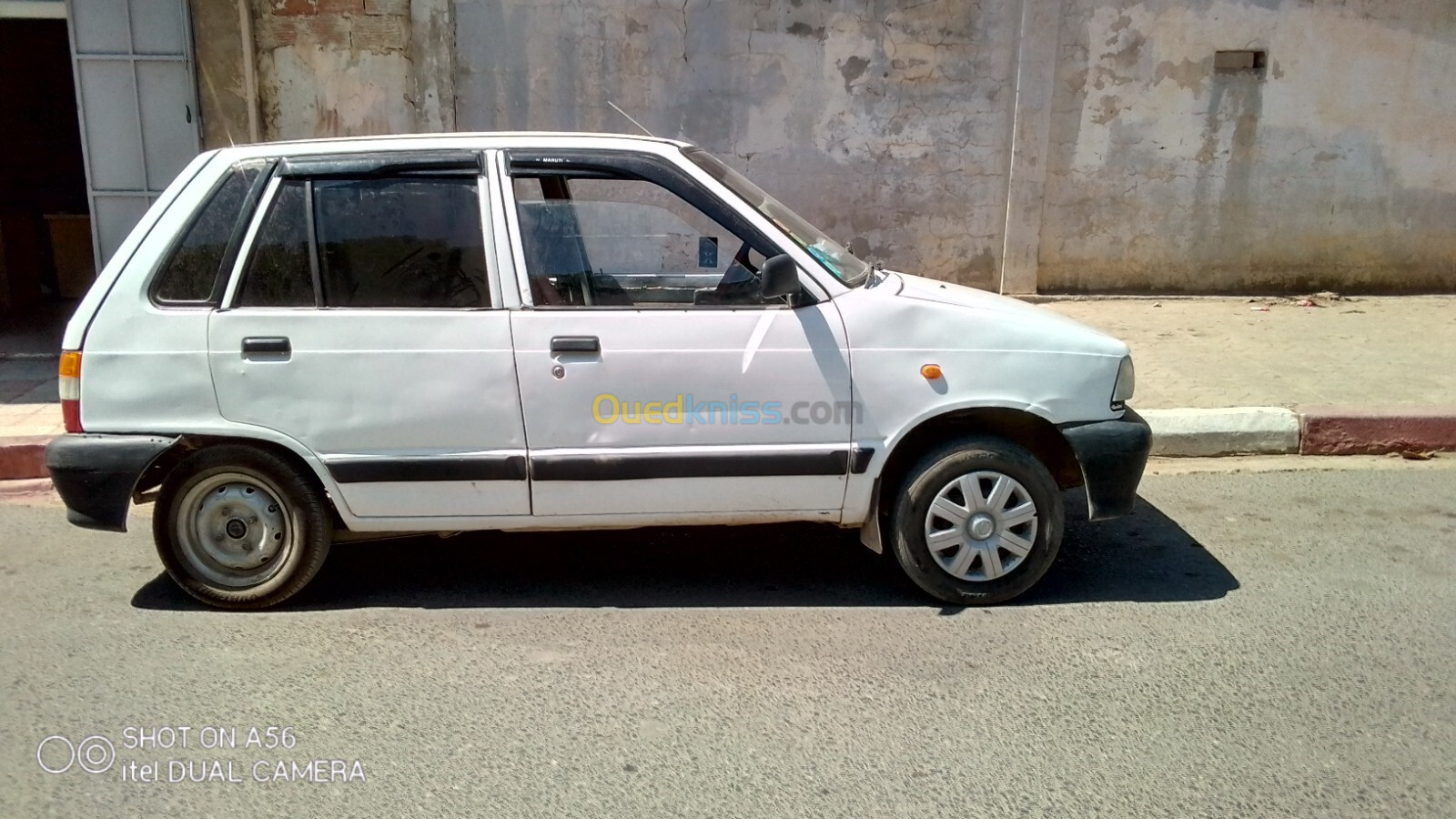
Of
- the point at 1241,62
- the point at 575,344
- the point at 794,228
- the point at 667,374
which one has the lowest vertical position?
the point at 667,374

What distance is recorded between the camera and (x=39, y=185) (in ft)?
37.3

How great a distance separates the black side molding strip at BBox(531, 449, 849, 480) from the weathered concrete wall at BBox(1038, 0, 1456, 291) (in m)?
6.15

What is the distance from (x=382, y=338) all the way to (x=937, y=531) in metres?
2.21

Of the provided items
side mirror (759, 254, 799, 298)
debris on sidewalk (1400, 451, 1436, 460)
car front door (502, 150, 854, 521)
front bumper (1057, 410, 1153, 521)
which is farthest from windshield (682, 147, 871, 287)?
debris on sidewalk (1400, 451, 1436, 460)

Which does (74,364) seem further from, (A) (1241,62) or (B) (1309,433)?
(A) (1241,62)

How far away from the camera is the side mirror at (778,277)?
3.99 metres

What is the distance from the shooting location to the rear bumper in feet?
13.7

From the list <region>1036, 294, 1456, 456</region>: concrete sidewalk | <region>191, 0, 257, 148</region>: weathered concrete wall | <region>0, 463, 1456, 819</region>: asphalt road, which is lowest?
<region>0, 463, 1456, 819</region>: asphalt road

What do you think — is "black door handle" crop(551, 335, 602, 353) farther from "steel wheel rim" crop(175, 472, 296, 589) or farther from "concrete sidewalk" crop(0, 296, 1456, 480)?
"concrete sidewalk" crop(0, 296, 1456, 480)

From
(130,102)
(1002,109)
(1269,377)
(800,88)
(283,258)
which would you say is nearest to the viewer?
(283,258)

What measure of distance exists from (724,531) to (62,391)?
2784 millimetres

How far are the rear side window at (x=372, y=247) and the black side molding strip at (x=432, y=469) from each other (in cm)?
58

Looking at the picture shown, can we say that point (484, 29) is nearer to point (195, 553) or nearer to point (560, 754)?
point (195, 553)

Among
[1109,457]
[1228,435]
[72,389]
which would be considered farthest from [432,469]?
[1228,435]
